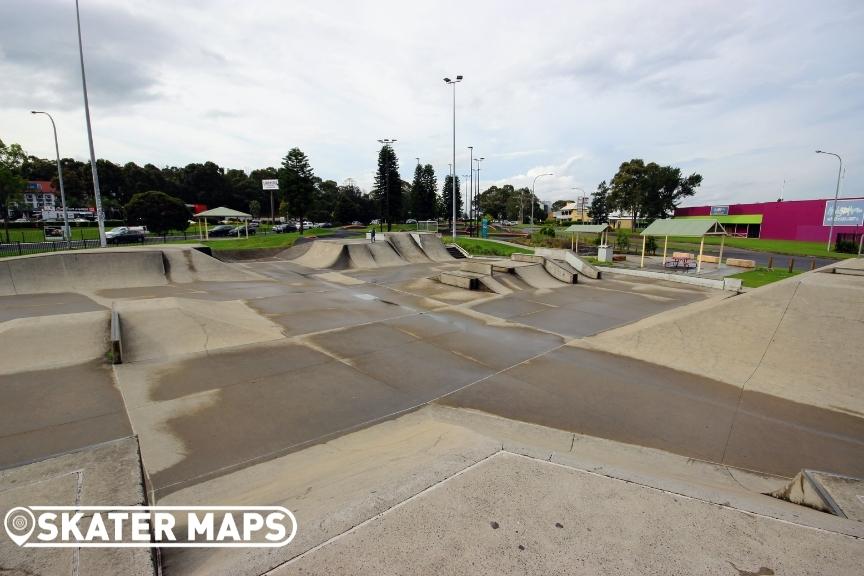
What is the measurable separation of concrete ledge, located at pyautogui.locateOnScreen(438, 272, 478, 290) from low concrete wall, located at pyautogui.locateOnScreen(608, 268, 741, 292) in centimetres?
1205

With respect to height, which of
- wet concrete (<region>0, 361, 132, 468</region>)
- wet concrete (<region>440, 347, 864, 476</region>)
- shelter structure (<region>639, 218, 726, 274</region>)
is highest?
shelter structure (<region>639, 218, 726, 274</region>)

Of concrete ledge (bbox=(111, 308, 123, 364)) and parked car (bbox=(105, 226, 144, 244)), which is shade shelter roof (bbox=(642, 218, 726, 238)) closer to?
concrete ledge (bbox=(111, 308, 123, 364))

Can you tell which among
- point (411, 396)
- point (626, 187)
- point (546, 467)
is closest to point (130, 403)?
point (411, 396)

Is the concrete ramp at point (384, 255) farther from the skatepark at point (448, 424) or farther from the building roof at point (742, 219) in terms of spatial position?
the building roof at point (742, 219)

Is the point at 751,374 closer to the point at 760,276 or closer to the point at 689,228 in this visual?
the point at 760,276

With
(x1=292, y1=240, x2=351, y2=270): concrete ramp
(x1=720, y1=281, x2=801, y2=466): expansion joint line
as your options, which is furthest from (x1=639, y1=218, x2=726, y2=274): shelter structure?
(x1=292, y1=240, x2=351, y2=270): concrete ramp

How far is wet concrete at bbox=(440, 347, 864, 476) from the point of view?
5.84m

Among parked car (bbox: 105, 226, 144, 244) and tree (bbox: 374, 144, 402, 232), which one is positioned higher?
tree (bbox: 374, 144, 402, 232)

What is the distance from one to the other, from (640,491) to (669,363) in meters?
6.81

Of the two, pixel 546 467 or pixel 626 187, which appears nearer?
pixel 546 467

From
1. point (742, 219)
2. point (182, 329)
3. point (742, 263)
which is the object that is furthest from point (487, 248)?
point (742, 219)

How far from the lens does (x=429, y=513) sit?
123 inches

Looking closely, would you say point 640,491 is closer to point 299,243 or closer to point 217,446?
point 217,446

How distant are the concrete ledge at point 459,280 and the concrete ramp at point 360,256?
23.7ft
